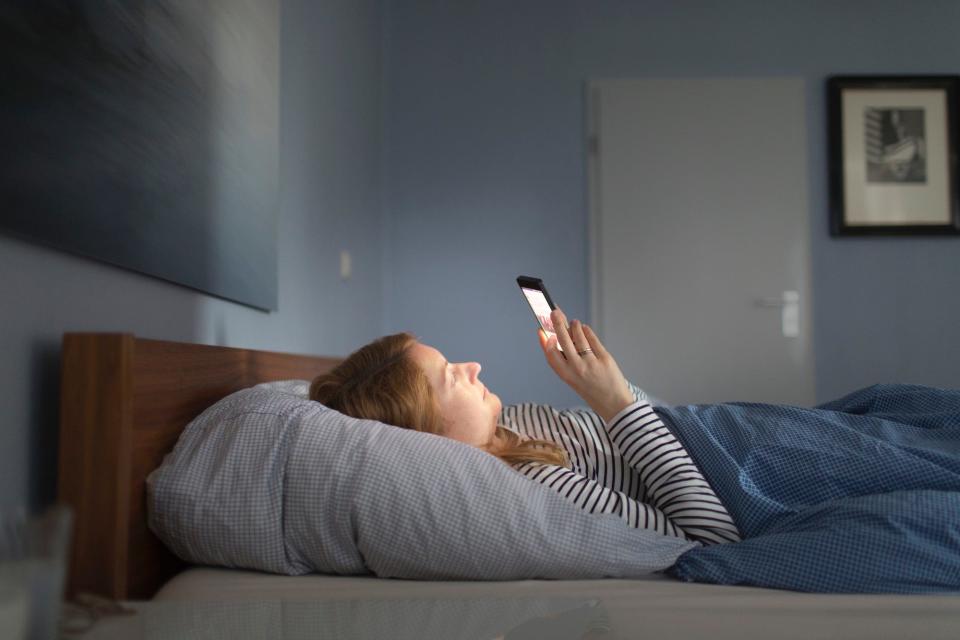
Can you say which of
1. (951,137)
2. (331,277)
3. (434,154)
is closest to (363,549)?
(331,277)

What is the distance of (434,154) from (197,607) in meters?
3.66

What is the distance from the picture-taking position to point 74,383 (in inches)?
39.6

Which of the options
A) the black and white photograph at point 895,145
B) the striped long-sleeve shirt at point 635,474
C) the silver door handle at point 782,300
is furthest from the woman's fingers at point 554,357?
the black and white photograph at point 895,145

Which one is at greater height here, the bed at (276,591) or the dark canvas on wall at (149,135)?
the dark canvas on wall at (149,135)

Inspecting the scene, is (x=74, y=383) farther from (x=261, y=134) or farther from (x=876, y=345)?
(x=876, y=345)

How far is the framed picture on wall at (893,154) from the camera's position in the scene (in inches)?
167

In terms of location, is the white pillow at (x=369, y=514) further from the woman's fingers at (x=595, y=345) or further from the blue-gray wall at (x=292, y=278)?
the woman's fingers at (x=595, y=345)

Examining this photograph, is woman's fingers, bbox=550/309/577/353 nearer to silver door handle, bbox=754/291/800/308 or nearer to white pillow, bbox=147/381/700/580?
white pillow, bbox=147/381/700/580

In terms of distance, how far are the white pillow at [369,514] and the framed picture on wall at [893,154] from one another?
357 centimetres

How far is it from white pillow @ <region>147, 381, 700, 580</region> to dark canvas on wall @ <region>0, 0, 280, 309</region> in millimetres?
328

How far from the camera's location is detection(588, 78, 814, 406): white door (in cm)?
421

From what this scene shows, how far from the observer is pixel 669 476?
4.25ft

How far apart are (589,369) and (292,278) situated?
117 centimetres

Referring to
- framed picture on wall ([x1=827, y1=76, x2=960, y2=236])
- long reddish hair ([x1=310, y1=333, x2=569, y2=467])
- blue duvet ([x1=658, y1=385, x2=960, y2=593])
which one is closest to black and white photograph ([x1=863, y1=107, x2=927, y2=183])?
framed picture on wall ([x1=827, y1=76, x2=960, y2=236])
